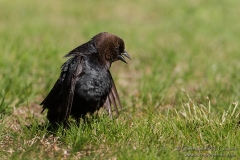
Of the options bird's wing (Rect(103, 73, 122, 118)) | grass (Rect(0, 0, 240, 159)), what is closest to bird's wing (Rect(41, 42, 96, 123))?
grass (Rect(0, 0, 240, 159))

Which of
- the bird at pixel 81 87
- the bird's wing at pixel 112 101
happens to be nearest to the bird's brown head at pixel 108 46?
the bird at pixel 81 87

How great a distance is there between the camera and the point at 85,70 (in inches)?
193

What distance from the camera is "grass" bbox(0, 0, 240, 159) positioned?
4.20 meters

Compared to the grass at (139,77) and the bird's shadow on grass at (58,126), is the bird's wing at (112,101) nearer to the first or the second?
the grass at (139,77)

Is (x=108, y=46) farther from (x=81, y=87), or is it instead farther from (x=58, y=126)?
(x=58, y=126)

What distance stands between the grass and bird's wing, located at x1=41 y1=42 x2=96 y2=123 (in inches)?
7.7

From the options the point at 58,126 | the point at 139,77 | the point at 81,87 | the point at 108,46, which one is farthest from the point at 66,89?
the point at 139,77

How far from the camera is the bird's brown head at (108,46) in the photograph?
17.1 ft

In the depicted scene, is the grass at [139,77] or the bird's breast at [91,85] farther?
the bird's breast at [91,85]

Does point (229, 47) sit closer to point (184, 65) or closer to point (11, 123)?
point (184, 65)

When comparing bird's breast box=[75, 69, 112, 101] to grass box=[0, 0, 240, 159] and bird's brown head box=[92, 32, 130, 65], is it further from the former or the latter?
bird's brown head box=[92, 32, 130, 65]

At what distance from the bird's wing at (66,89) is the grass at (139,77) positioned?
20cm

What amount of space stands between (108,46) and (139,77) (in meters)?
2.62

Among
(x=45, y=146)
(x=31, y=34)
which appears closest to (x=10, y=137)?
(x=45, y=146)
